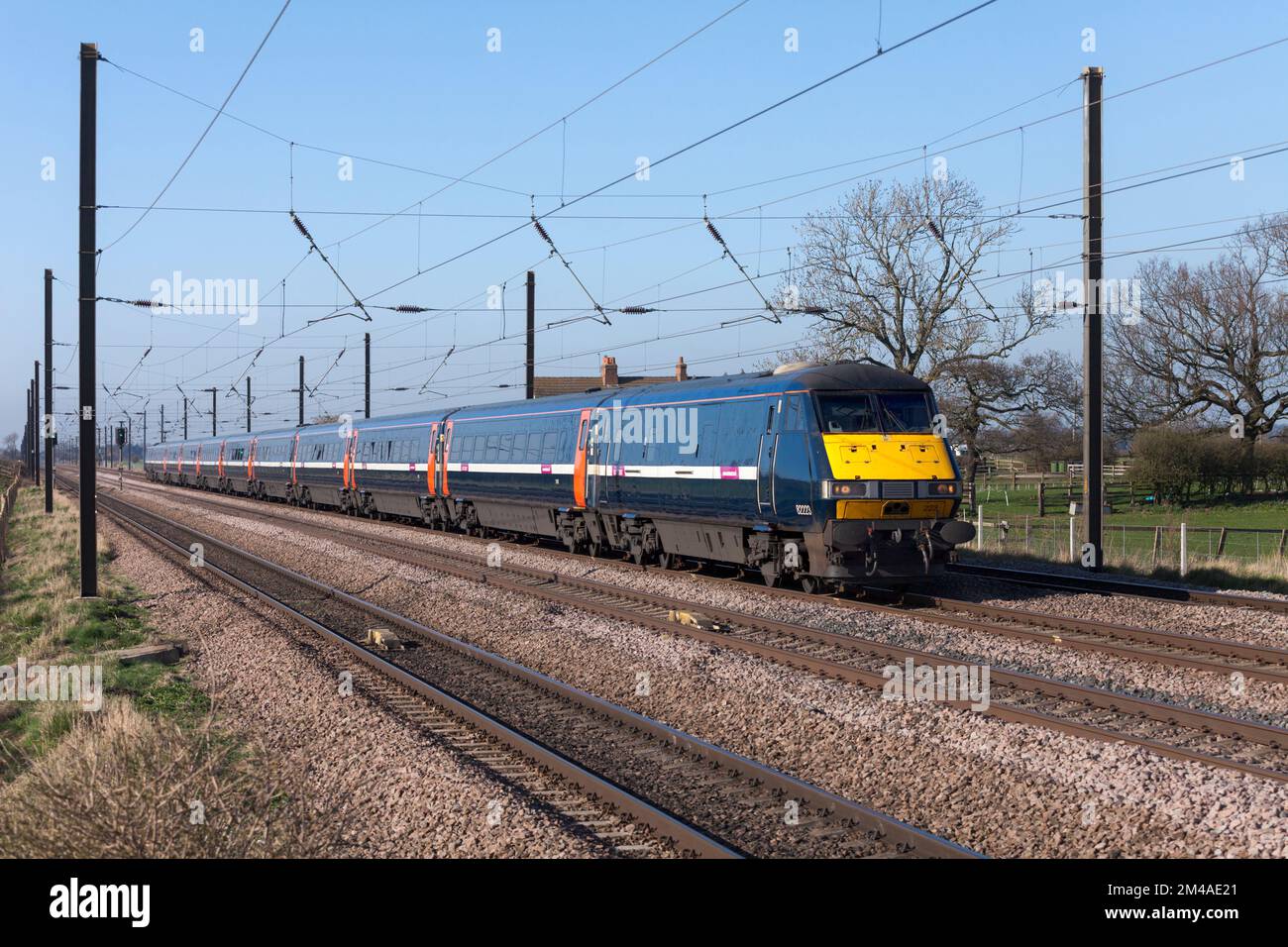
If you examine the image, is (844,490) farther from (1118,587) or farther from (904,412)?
(1118,587)

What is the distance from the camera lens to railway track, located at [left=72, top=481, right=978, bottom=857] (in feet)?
22.5

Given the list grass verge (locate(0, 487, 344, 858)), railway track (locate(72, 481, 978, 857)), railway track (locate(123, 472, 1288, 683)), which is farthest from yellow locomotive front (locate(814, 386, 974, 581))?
grass verge (locate(0, 487, 344, 858))

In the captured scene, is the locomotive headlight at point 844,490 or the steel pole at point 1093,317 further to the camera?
the steel pole at point 1093,317

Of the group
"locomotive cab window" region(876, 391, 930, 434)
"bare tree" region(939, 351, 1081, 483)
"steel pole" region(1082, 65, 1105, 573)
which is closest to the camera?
"locomotive cab window" region(876, 391, 930, 434)

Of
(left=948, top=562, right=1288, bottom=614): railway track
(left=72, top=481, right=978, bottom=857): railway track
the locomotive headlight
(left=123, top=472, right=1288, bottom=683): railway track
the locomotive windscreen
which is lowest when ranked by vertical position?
(left=72, top=481, right=978, bottom=857): railway track

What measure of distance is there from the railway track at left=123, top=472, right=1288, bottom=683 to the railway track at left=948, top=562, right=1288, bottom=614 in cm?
223

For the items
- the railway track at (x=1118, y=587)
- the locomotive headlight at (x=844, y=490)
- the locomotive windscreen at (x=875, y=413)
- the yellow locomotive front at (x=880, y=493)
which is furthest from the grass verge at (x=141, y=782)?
the railway track at (x=1118, y=587)

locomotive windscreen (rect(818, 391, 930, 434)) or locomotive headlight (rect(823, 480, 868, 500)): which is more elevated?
locomotive windscreen (rect(818, 391, 930, 434))

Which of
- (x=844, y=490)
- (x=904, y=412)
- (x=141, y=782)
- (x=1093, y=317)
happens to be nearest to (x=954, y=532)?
(x=844, y=490)

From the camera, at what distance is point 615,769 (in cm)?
855

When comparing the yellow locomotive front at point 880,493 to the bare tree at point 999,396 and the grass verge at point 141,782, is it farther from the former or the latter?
the bare tree at point 999,396

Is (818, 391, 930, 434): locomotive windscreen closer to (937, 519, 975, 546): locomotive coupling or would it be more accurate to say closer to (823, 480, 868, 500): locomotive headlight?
(823, 480, 868, 500): locomotive headlight

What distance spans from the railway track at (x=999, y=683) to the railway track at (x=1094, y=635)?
1.08 feet

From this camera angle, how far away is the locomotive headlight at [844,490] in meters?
15.4
